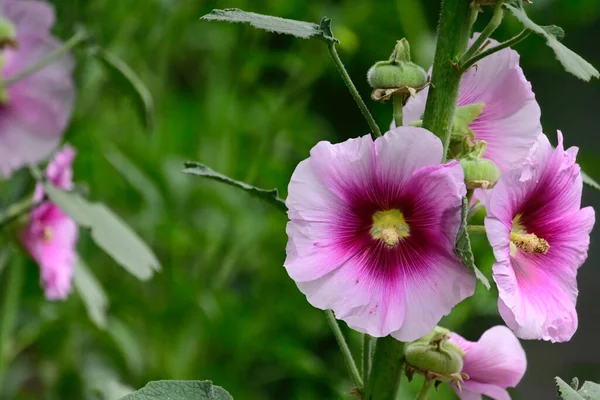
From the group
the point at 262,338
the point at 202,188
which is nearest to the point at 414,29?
the point at 202,188

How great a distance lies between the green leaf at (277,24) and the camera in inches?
18.7

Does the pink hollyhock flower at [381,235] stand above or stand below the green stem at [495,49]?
below

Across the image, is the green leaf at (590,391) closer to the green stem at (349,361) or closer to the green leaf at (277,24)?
the green stem at (349,361)

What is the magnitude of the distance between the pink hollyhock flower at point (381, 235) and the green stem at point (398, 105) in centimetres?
3

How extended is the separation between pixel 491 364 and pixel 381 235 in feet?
0.36

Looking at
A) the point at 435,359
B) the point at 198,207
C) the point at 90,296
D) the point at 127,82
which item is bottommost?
the point at 198,207

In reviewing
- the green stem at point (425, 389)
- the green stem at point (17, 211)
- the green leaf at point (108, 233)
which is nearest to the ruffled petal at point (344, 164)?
the green stem at point (425, 389)

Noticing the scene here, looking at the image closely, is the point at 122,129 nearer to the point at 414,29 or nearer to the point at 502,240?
the point at 414,29

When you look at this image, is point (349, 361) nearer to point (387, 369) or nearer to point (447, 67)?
point (387, 369)

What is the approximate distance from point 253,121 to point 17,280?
2.78 ft

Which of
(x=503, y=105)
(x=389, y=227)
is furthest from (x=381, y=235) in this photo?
(x=503, y=105)

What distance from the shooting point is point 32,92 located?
0.96m

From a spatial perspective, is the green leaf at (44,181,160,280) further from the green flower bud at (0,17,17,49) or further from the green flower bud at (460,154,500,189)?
the green flower bud at (460,154,500,189)

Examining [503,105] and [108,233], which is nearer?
[503,105]
